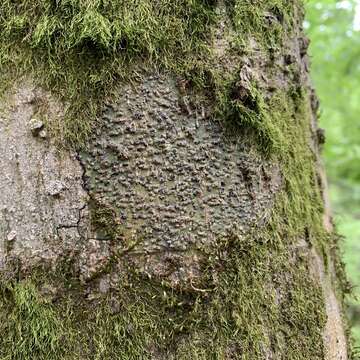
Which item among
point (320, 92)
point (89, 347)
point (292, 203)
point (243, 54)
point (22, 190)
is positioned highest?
point (320, 92)

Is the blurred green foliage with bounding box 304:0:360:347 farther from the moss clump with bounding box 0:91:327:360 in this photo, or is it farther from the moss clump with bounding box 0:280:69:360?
the moss clump with bounding box 0:280:69:360

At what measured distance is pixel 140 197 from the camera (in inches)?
38.4

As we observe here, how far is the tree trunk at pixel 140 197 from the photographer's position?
0.95m

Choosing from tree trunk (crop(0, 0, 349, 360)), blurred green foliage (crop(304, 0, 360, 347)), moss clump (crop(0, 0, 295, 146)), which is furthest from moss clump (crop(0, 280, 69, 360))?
blurred green foliage (crop(304, 0, 360, 347))

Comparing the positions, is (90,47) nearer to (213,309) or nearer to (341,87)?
(213,309)

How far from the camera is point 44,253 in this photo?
95cm

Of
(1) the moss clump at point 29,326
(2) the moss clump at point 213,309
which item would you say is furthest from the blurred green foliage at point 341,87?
(1) the moss clump at point 29,326

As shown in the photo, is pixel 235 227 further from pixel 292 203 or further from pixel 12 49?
pixel 12 49

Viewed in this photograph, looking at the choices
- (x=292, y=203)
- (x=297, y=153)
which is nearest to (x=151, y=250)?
(x=292, y=203)

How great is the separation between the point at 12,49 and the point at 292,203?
759 mm

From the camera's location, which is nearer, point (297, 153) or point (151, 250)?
point (151, 250)

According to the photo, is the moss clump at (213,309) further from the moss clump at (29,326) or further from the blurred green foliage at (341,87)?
the blurred green foliage at (341,87)

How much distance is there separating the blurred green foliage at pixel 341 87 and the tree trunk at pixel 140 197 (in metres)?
3.89

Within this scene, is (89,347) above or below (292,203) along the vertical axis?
below
